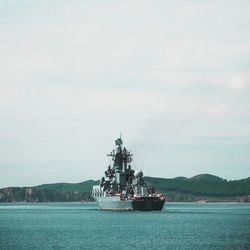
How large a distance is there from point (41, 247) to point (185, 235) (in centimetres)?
3162

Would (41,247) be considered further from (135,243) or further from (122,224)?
(122,224)

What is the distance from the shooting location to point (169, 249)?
9519 centimetres

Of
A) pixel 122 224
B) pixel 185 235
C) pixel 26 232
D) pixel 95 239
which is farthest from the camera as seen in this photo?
pixel 122 224

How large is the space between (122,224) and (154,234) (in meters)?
28.8

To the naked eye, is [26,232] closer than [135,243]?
No

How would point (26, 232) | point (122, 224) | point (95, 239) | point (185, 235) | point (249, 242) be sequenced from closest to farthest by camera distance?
1. point (249, 242)
2. point (95, 239)
3. point (185, 235)
4. point (26, 232)
5. point (122, 224)

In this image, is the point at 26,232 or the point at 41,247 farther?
the point at 26,232

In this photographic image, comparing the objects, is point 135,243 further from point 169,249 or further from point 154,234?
point 154,234

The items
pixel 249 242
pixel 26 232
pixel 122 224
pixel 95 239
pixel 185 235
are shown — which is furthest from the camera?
pixel 122 224

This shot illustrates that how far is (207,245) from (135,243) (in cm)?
1116

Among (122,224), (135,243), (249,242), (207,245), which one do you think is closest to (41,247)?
(135,243)

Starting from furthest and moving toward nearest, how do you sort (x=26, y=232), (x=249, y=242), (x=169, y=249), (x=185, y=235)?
(x=26, y=232), (x=185, y=235), (x=249, y=242), (x=169, y=249)

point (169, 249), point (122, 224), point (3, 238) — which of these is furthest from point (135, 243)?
point (122, 224)

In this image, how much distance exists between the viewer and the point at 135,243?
103625 millimetres
